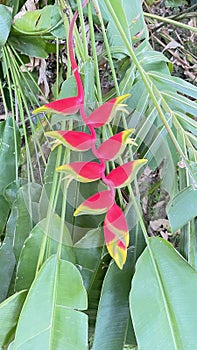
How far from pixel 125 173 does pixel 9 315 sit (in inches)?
6.1

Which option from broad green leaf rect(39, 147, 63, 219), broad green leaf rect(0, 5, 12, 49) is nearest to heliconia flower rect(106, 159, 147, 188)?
broad green leaf rect(39, 147, 63, 219)

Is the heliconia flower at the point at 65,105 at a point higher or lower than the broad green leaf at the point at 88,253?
higher

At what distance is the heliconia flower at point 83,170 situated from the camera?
34cm

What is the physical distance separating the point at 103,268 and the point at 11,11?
325 millimetres

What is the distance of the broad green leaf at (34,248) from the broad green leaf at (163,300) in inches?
3.2

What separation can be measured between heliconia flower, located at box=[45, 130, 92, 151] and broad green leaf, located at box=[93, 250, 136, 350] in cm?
12

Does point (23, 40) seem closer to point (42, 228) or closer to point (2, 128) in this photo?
point (2, 128)

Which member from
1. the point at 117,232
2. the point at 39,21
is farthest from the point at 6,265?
the point at 39,21

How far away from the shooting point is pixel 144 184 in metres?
0.67

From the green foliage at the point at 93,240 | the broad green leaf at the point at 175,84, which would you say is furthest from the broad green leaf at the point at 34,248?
the broad green leaf at the point at 175,84

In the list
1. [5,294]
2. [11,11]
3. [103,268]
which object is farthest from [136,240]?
[11,11]

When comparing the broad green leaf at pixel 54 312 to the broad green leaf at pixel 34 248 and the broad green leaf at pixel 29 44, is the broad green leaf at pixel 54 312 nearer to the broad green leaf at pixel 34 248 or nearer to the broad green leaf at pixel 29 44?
the broad green leaf at pixel 34 248

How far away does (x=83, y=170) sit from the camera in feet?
1.11

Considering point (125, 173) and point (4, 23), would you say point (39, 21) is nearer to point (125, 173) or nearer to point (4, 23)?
point (4, 23)
